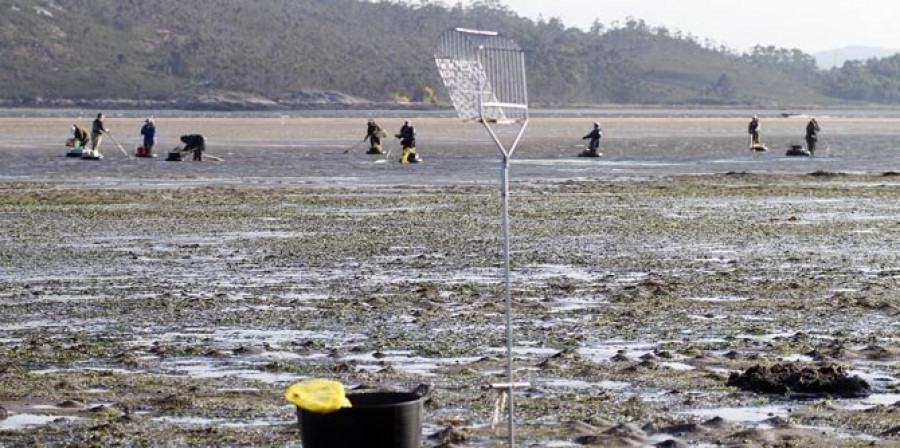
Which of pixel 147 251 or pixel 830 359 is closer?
pixel 830 359

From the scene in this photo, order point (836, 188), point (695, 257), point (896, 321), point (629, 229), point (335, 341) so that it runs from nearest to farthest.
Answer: point (335, 341) → point (896, 321) → point (695, 257) → point (629, 229) → point (836, 188)

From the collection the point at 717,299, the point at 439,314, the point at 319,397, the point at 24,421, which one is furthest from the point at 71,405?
the point at 717,299

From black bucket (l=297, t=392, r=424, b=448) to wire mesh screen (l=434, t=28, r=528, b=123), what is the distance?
209 cm

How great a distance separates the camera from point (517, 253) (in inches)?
968

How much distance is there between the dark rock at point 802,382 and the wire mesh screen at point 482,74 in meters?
3.16

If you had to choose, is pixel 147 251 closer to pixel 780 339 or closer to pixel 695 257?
pixel 695 257

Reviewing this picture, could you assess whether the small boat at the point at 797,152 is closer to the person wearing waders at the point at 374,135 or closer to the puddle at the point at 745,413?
the person wearing waders at the point at 374,135

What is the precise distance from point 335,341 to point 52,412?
12.9ft

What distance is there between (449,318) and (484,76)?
663 centimetres

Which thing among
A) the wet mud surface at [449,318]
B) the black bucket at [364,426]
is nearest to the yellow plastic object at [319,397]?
the black bucket at [364,426]

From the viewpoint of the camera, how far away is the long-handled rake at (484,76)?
35.7 ft

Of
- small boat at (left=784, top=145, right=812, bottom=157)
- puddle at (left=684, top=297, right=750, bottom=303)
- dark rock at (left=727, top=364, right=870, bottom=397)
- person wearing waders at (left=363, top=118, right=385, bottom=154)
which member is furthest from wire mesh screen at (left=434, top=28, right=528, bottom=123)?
small boat at (left=784, top=145, right=812, bottom=157)

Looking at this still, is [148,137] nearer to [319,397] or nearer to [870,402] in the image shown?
[870,402]

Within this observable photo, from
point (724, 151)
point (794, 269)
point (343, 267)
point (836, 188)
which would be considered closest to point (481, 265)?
point (343, 267)
